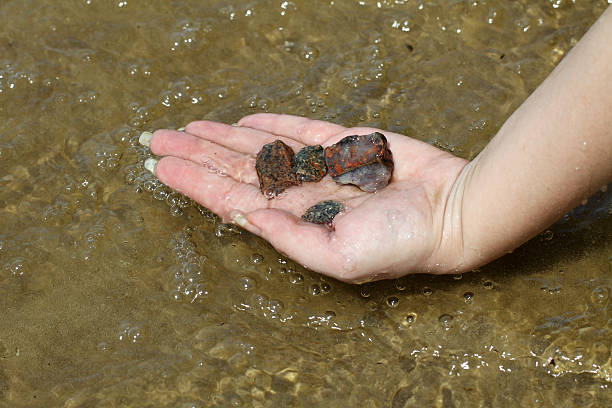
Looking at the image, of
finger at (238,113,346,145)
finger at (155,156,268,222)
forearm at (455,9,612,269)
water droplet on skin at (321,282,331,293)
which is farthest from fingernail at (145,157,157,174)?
forearm at (455,9,612,269)

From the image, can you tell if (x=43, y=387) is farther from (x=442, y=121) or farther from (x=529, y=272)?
(x=442, y=121)

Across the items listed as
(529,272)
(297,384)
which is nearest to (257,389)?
(297,384)

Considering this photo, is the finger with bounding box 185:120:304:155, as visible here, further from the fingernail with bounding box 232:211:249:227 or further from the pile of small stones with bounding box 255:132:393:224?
the fingernail with bounding box 232:211:249:227

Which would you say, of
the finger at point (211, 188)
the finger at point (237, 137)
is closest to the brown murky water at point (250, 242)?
the finger at point (211, 188)

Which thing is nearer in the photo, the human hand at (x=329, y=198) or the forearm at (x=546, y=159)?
the forearm at (x=546, y=159)

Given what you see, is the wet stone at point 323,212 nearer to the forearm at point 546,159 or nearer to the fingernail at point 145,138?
the forearm at point 546,159

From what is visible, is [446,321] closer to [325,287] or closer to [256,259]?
[325,287]

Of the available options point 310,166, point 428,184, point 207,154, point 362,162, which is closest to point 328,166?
point 310,166
